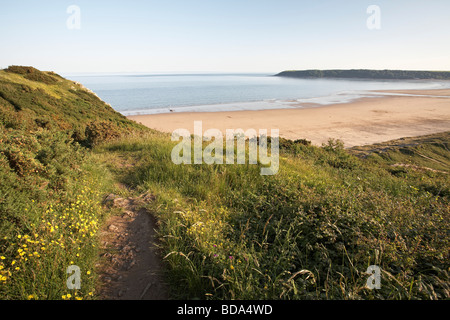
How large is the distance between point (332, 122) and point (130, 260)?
31119 mm

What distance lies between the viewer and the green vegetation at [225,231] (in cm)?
267

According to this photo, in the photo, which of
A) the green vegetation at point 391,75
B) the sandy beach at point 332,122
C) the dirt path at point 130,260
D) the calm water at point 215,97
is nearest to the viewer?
the dirt path at point 130,260

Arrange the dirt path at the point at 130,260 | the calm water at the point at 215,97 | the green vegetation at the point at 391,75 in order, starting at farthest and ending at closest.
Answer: the green vegetation at the point at 391,75, the calm water at the point at 215,97, the dirt path at the point at 130,260

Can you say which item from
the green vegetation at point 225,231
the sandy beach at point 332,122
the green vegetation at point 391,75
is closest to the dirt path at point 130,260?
the green vegetation at point 225,231

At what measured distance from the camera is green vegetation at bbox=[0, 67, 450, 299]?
8.77 feet

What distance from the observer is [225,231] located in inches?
151

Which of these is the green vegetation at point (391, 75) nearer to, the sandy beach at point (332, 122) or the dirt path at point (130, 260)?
the sandy beach at point (332, 122)

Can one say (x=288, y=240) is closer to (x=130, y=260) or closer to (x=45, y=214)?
(x=130, y=260)

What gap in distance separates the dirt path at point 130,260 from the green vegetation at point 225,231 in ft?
0.52

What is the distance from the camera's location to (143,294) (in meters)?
2.81

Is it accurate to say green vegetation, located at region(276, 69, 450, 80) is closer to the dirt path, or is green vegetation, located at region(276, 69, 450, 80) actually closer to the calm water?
the calm water

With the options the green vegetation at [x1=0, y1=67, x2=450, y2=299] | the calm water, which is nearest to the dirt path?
the green vegetation at [x1=0, y1=67, x2=450, y2=299]

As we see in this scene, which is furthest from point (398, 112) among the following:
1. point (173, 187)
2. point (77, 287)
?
point (77, 287)

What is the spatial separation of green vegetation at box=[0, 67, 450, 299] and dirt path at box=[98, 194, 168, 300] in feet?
0.52
